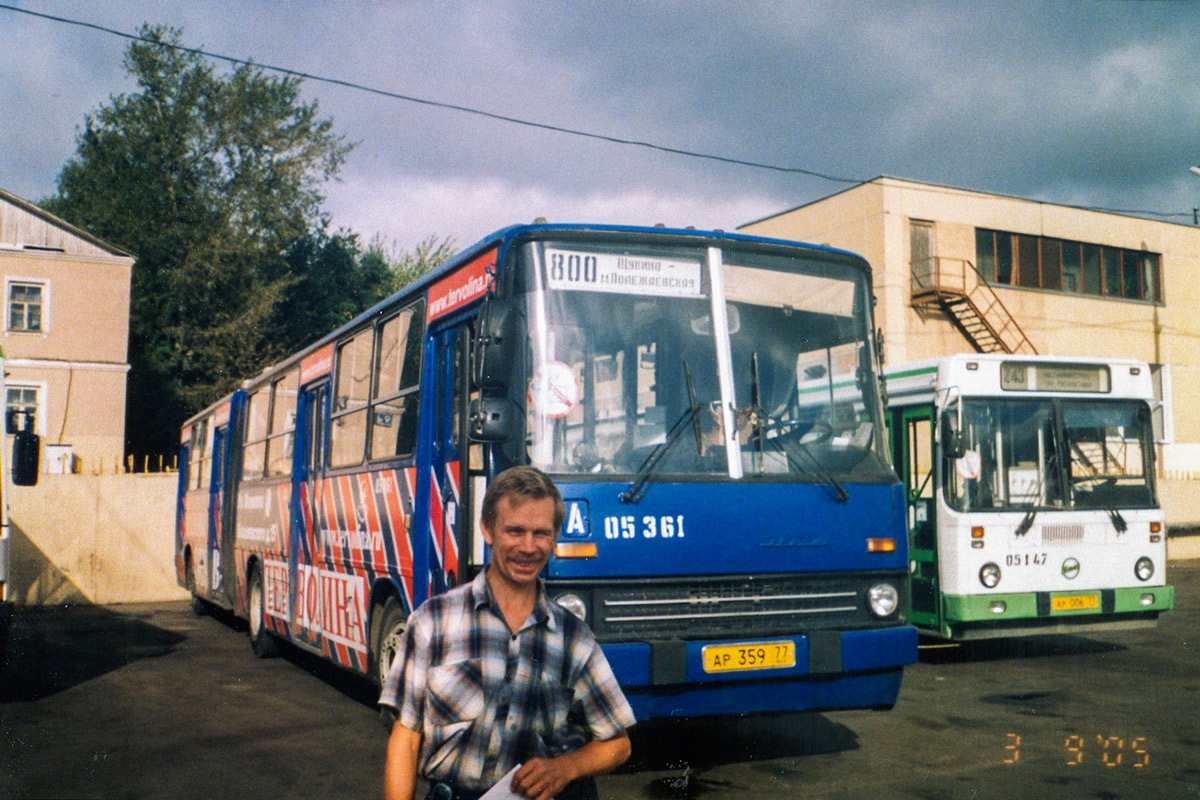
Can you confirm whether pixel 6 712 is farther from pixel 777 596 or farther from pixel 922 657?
pixel 922 657

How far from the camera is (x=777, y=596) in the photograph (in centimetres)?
657

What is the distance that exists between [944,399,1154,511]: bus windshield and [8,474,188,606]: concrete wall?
1593 centimetres

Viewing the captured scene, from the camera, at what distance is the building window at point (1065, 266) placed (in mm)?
33062

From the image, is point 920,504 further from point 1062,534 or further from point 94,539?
point 94,539

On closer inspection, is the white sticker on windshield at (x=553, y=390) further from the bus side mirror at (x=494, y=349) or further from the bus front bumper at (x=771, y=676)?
the bus front bumper at (x=771, y=676)

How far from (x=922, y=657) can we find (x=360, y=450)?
6715 mm

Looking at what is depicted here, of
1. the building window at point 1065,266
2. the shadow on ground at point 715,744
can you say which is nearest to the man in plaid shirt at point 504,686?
the shadow on ground at point 715,744

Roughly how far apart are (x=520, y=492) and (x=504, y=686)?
48 cm

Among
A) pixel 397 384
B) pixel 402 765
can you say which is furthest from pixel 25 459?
pixel 402 765

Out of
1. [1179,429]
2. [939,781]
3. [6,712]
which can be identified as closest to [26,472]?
[6,712]

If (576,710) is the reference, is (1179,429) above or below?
above

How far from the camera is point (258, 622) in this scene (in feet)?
42.8

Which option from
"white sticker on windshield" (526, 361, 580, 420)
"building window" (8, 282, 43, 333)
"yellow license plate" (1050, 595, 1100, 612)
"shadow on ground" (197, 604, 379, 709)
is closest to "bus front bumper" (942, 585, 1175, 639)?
"yellow license plate" (1050, 595, 1100, 612)

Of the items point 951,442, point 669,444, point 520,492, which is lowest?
point 520,492
